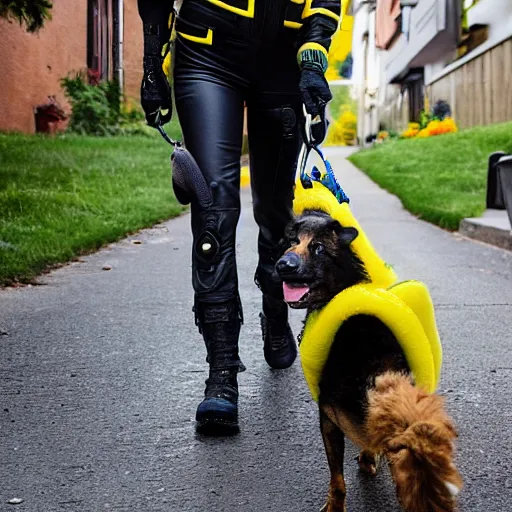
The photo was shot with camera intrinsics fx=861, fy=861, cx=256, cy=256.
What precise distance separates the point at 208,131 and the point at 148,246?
17.2ft

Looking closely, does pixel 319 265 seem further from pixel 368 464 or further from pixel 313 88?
pixel 313 88

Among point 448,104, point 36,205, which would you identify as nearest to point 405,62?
point 448,104

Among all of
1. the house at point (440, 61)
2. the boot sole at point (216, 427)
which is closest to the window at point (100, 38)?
the house at point (440, 61)

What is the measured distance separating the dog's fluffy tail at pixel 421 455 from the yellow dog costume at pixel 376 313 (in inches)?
9.8

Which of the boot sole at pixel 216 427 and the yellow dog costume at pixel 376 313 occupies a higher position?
the yellow dog costume at pixel 376 313

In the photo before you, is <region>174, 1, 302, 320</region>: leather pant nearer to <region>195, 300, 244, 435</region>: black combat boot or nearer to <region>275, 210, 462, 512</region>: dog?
<region>195, 300, 244, 435</region>: black combat boot

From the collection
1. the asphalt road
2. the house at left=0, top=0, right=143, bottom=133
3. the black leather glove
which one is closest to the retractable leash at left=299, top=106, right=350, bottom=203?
the black leather glove

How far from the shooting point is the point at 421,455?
1.83 meters

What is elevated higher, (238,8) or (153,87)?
(238,8)

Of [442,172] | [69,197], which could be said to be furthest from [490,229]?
[442,172]

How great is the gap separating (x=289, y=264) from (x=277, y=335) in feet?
4.76

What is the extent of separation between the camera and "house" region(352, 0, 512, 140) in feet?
66.9

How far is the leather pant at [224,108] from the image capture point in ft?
10.4

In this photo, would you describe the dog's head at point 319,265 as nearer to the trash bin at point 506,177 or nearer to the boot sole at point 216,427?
the boot sole at point 216,427
